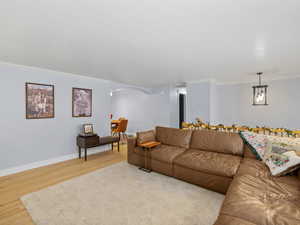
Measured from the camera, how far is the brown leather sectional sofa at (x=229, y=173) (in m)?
1.19

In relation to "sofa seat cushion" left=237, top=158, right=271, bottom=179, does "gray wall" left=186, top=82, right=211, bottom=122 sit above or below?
above

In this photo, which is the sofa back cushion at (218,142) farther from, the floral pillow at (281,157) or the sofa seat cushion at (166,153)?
the floral pillow at (281,157)

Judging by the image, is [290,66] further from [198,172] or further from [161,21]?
[161,21]

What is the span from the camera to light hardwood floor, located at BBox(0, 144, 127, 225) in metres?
1.88

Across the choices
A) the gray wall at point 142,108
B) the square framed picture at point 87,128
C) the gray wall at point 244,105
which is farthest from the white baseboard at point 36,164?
the gray wall at point 244,105

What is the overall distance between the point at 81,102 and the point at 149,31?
3159 millimetres

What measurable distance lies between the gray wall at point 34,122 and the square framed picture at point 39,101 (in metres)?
0.09

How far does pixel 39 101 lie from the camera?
11.2ft

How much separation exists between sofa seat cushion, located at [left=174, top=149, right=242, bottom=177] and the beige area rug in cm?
35

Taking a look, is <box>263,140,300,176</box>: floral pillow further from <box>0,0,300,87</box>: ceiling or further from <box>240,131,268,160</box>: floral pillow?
<box>0,0,300,87</box>: ceiling

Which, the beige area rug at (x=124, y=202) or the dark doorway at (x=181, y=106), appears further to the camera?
the dark doorway at (x=181, y=106)

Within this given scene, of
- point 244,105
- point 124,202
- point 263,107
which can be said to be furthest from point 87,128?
point 263,107

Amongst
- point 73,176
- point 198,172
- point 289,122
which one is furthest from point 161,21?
point 289,122

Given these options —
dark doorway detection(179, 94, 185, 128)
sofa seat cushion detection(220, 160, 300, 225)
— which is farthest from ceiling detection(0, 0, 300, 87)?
dark doorway detection(179, 94, 185, 128)
